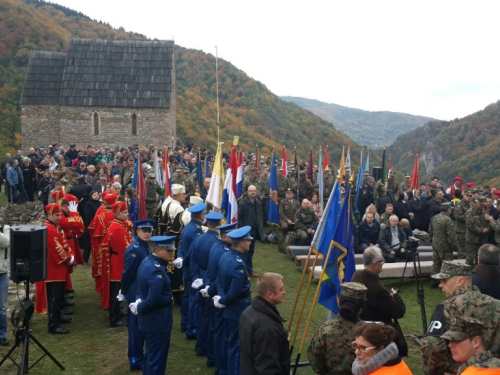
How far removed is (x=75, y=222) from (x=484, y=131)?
47.5 metres

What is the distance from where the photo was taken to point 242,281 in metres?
6.87

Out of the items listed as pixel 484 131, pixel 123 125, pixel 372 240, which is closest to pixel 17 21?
pixel 123 125

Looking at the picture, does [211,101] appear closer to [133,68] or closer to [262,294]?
[133,68]

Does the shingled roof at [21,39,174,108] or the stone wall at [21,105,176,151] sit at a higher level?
the shingled roof at [21,39,174,108]

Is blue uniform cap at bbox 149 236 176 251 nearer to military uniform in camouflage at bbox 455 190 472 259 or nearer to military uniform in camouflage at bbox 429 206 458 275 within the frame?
military uniform in camouflage at bbox 429 206 458 275

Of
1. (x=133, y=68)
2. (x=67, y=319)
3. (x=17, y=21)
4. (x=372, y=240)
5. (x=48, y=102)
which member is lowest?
(x=67, y=319)

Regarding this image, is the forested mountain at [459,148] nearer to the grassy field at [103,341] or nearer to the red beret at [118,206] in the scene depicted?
the grassy field at [103,341]

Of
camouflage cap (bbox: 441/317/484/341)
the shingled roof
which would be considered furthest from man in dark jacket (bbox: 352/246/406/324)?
the shingled roof

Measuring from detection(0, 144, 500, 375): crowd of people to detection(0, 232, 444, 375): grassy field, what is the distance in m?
0.24

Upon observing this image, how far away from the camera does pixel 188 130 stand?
52.6m

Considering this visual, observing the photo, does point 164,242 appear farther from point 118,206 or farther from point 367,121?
point 367,121

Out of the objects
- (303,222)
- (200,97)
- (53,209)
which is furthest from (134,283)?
(200,97)

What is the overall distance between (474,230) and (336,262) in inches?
226

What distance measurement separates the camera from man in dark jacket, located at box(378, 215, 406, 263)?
12828 millimetres
